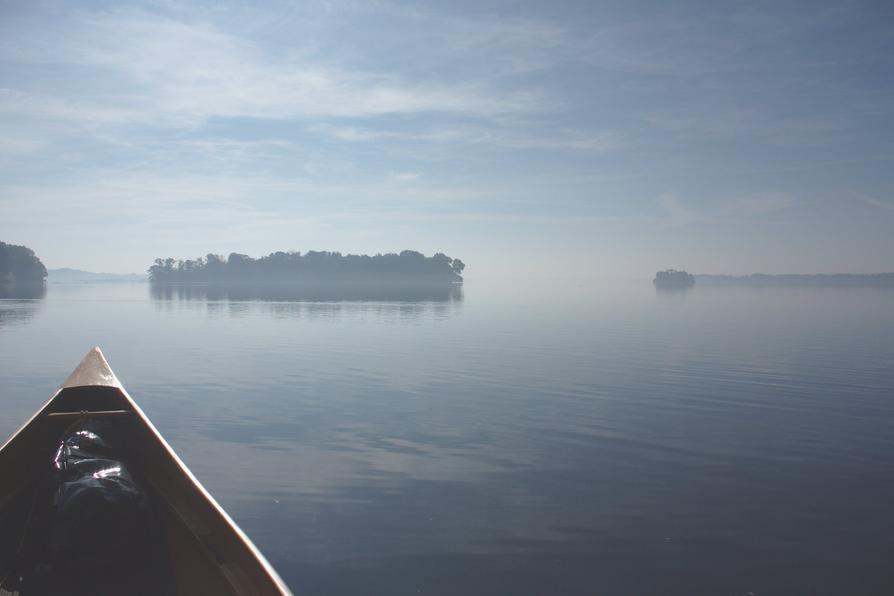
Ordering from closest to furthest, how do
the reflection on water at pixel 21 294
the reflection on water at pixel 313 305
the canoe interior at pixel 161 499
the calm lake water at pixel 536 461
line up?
the canoe interior at pixel 161 499, the calm lake water at pixel 536 461, the reflection on water at pixel 313 305, the reflection on water at pixel 21 294

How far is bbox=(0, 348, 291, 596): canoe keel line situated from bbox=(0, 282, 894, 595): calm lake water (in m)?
1.75

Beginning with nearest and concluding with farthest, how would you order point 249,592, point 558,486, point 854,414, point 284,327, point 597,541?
point 249,592
point 597,541
point 558,486
point 854,414
point 284,327

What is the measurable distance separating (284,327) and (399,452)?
35.3 m

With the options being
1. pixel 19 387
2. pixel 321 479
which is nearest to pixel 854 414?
pixel 321 479

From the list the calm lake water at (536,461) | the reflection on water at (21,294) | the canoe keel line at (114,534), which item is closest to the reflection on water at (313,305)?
the reflection on water at (21,294)

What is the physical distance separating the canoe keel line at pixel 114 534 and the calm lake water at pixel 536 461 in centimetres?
175

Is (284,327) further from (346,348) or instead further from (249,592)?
(249,592)

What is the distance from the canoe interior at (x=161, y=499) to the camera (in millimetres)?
5938

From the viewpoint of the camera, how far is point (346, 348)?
111ft

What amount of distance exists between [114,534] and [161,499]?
1.63m

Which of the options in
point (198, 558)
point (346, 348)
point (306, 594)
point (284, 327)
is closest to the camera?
point (198, 558)

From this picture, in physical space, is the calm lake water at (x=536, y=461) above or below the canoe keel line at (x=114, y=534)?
below

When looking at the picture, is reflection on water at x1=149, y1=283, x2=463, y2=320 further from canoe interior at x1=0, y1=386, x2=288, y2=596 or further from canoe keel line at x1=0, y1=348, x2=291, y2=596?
canoe keel line at x1=0, y1=348, x2=291, y2=596

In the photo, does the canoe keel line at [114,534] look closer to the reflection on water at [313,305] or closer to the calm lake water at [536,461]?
the calm lake water at [536,461]
